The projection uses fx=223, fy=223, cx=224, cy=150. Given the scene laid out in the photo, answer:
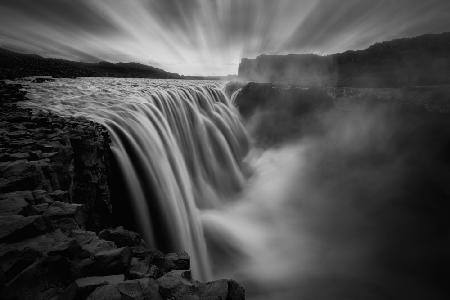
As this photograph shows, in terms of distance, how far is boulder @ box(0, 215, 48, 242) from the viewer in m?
2.46

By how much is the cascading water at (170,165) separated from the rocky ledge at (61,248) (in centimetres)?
193

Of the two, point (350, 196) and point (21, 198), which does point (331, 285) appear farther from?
point (21, 198)

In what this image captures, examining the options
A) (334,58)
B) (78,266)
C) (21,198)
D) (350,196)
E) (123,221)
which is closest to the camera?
(78,266)

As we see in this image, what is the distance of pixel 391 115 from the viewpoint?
48.7 ft

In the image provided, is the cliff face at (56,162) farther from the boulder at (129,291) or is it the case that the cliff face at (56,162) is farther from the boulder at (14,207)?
the boulder at (129,291)

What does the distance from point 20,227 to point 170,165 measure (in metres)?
6.82

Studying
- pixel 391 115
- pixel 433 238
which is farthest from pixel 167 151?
pixel 391 115

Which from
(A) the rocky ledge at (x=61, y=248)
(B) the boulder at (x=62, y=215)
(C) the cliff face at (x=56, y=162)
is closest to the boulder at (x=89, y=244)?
(A) the rocky ledge at (x=61, y=248)

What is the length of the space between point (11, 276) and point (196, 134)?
41.7 ft

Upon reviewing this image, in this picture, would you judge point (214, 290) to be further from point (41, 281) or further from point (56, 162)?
point (56, 162)

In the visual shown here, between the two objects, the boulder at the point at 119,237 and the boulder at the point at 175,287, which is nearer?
the boulder at the point at 175,287

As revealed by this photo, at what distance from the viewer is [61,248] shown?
8.37 feet

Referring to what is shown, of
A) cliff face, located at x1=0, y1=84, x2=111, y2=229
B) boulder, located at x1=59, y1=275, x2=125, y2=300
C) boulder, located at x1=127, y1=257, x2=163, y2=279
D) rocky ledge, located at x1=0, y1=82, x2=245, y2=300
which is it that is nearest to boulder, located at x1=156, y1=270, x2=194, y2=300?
rocky ledge, located at x1=0, y1=82, x2=245, y2=300

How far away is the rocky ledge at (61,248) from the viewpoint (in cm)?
220
